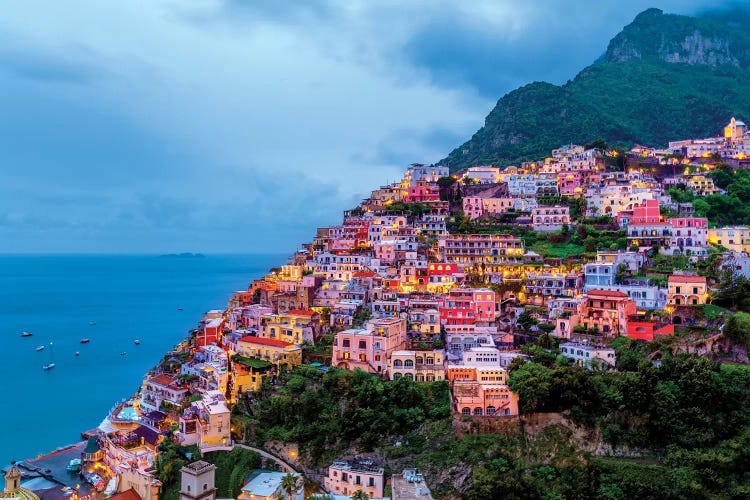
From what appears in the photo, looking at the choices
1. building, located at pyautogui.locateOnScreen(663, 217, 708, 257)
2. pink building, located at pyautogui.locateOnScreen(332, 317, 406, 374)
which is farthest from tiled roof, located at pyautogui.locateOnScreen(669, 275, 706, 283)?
pink building, located at pyautogui.locateOnScreen(332, 317, 406, 374)

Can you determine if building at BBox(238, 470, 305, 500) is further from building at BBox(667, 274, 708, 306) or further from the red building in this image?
building at BBox(667, 274, 708, 306)

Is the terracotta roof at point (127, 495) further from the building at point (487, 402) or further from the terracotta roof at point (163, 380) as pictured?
the building at point (487, 402)

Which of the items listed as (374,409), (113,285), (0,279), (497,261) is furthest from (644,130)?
(0,279)

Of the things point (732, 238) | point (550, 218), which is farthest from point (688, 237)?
point (550, 218)

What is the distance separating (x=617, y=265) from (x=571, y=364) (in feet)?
41.9

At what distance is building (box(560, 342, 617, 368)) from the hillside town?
8 cm

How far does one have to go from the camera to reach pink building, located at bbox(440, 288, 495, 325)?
42656mm

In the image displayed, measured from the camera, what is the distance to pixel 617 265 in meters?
44.8

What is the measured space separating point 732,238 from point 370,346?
35.1 m

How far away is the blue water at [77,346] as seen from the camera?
168ft

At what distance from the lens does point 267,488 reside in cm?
3047

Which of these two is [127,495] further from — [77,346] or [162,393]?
[77,346]

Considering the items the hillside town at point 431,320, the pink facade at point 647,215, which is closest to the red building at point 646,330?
the hillside town at point 431,320

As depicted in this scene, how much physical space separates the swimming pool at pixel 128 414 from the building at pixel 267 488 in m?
14.9
